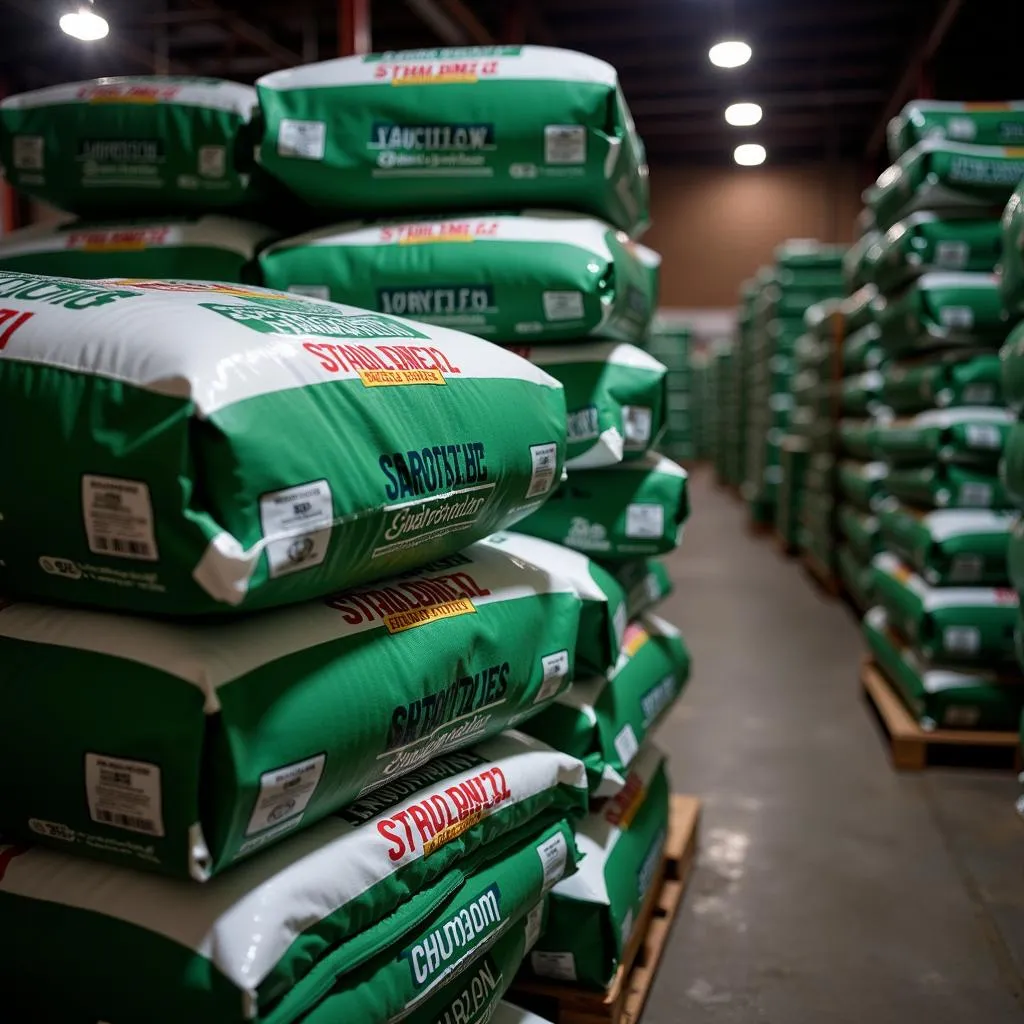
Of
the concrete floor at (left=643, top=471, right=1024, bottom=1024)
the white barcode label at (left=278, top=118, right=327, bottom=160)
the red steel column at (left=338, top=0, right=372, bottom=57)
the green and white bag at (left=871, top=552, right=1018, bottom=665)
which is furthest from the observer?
the red steel column at (left=338, top=0, right=372, bottom=57)

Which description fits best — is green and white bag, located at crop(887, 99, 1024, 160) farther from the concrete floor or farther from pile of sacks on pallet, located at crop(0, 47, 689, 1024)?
the concrete floor

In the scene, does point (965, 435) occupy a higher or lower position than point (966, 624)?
higher

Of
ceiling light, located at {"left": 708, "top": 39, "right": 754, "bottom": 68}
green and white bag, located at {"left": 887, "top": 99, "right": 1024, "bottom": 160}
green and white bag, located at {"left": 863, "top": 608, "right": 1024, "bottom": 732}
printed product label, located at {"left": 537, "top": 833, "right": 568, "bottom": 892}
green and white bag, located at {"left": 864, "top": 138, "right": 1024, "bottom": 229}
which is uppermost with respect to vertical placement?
ceiling light, located at {"left": 708, "top": 39, "right": 754, "bottom": 68}

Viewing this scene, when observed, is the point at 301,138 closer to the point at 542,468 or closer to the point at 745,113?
the point at 542,468

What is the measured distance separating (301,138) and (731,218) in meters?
13.7

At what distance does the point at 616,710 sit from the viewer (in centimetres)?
216

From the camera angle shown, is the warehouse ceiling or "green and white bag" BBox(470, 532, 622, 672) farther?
the warehouse ceiling

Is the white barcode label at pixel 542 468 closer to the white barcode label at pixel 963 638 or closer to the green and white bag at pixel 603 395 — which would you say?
the green and white bag at pixel 603 395

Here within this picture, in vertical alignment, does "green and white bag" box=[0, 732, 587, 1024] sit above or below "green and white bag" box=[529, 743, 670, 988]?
above

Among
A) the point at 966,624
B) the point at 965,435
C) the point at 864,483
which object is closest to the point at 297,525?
the point at 966,624

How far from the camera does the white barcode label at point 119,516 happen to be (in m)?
1.08

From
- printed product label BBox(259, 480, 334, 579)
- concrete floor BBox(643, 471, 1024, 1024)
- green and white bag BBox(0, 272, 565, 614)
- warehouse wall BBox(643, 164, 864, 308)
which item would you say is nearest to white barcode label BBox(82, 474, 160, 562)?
green and white bag BBox(0, 272, 565, 614)

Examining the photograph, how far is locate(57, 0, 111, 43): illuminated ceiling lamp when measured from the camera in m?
1.99

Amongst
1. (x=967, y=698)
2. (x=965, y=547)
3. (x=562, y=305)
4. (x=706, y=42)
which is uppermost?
(x=706, y=42)
